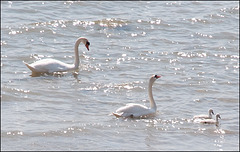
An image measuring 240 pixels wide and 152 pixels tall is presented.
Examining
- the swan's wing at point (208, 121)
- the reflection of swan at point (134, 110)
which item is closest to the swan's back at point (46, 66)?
A: the reflection of swan at point (134, 110)

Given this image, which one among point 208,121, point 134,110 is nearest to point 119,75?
point 134,110

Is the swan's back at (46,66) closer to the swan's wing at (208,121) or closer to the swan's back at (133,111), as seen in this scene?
the swan's back at (133,111)

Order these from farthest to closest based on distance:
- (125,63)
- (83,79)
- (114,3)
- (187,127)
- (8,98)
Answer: (114,3) → (125,63) → (83,79) → (8,98) → (187,127)

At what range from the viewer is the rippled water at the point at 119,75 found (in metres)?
10.7

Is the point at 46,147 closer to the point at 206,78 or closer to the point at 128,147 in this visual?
the point at 128,147

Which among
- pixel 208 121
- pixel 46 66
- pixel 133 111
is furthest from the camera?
pixel 46 66

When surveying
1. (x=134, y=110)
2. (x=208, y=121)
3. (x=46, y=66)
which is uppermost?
(x=46, y=66)

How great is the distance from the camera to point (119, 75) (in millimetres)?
14906

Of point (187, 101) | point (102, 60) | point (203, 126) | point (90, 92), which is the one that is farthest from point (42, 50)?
point (203, 126)

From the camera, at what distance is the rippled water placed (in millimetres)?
10688

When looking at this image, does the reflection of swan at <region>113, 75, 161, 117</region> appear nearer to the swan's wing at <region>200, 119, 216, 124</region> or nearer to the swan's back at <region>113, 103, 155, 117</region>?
the swan's back at <region>113, 103, 155, 117</region>

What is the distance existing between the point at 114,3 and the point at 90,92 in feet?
35.6

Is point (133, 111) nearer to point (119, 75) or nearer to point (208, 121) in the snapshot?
point (208, 121)

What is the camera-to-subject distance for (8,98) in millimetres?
12500
